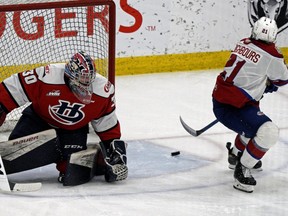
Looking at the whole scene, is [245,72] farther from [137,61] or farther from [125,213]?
[137,61]

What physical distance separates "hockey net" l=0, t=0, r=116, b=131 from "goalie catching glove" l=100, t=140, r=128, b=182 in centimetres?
84

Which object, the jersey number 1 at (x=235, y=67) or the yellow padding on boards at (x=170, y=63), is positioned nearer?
the jersey number 1 at (x=235, y=67)

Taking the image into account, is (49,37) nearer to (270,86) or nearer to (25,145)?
(25,145)

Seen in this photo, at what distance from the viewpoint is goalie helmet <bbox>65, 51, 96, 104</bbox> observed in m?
4.19

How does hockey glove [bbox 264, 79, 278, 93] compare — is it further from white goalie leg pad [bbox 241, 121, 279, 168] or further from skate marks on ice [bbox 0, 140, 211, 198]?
skate marks on ice [bbox 0, 140, 211, 198]

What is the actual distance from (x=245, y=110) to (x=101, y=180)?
0.83m

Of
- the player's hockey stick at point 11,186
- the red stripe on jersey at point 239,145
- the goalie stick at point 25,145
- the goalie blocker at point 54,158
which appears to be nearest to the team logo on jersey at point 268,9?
the red stripe on jersey at point 239,145

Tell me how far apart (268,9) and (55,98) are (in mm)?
2911

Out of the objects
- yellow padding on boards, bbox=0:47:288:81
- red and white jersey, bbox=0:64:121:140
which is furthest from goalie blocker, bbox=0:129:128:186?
yellow padding on boards, bbox=0:47:288:81

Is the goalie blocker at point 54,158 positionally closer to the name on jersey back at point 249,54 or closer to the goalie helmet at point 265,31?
the name on jersey back at point 249,54

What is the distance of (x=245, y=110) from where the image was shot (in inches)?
175

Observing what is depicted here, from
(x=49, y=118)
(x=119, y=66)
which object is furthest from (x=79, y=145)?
(x=119, y=66)

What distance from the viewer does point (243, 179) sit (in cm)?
443

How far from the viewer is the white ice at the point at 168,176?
4125mm
